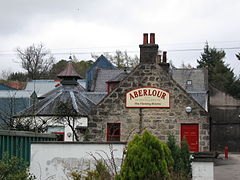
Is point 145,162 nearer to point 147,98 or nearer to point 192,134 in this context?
point 192,134

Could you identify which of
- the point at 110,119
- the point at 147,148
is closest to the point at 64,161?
the point at 147,148

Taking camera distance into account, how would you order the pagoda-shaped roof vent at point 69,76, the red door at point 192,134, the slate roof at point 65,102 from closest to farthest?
the red door at point 192,134
the slate roof at point 65,102
the pagoda-shaped roof vent at point 69,76

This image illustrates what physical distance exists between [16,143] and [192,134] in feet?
31.8

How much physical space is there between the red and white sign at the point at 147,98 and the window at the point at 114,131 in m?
Answer: 1.14

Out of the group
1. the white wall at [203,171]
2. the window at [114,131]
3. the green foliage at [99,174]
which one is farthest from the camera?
the window at [114,131]

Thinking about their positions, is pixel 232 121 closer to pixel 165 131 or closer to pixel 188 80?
pixel 188 80

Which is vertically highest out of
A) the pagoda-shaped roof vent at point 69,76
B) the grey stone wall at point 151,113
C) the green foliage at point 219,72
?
the green foliage at point 219,72

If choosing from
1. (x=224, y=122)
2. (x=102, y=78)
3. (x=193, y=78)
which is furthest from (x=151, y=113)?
(x=224, y=122)

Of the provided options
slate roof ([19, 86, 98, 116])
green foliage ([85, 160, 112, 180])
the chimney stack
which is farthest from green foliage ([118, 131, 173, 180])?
slate roof ([19, 86, 98, 116])

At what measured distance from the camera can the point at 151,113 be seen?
19.4 meters

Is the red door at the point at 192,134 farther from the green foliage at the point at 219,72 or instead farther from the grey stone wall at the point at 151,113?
the green foliage at the point at 219,72

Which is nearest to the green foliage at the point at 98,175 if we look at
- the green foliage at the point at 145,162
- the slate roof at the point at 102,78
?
the green foliage at the point at 145,162

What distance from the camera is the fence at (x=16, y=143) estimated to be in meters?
10.9

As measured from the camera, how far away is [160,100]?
19.4m
